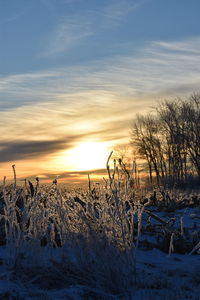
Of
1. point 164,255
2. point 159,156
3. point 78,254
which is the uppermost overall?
point 159,156

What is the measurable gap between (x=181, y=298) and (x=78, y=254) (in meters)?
1.07

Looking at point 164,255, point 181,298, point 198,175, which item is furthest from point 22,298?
point 198,175

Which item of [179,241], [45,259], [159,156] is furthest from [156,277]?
[159,156]

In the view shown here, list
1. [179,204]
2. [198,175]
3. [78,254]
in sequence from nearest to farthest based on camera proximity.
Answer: [78,254] → [179,204] → [198,175]

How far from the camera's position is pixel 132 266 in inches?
136

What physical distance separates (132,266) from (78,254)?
56 centimetres

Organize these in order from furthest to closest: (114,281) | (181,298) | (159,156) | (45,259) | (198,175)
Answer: (159,156) → (198,175) → (45,259) → (114,281) → (181,298)

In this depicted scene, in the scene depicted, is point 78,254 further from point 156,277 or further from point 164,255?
point 164,255

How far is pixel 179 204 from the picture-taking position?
10.3m

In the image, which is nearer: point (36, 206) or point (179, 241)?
point (36, 206)

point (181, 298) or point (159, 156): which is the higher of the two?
point (159, 156)

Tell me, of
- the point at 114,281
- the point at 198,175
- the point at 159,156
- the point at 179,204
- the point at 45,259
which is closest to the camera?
the point at 114,281

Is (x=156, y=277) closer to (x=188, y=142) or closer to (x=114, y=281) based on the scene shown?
(x=114, y=281)

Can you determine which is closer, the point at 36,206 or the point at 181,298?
the point at 181,298
